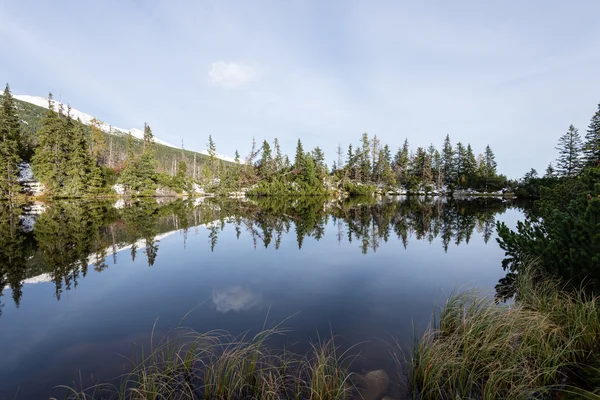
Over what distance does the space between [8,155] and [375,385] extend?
163 ft

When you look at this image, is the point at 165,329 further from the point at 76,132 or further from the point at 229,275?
the point at 76,132

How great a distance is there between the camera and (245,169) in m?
68.3

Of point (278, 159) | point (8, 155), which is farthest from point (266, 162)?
point (8, 155)

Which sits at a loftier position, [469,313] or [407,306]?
[469,313]

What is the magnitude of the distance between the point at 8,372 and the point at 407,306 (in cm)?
769

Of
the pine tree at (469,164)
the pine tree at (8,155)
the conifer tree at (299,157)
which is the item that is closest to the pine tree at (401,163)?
the pine tree at (469,164)

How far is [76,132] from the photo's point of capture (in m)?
44.4

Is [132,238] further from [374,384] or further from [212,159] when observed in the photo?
[212,159]

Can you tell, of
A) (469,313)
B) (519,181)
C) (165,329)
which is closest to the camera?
(469,313)

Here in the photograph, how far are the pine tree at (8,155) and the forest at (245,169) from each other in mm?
126

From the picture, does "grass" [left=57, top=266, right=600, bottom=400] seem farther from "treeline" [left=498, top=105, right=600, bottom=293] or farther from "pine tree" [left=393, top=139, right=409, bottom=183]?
"pine tree" [left=393, top=139, right=409, bottom=183]

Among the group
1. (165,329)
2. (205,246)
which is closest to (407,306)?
(165,329)

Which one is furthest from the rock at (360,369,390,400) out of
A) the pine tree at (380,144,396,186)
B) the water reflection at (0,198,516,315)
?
the pine tree at (380,144,396,186)

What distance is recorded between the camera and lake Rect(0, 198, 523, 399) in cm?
496
